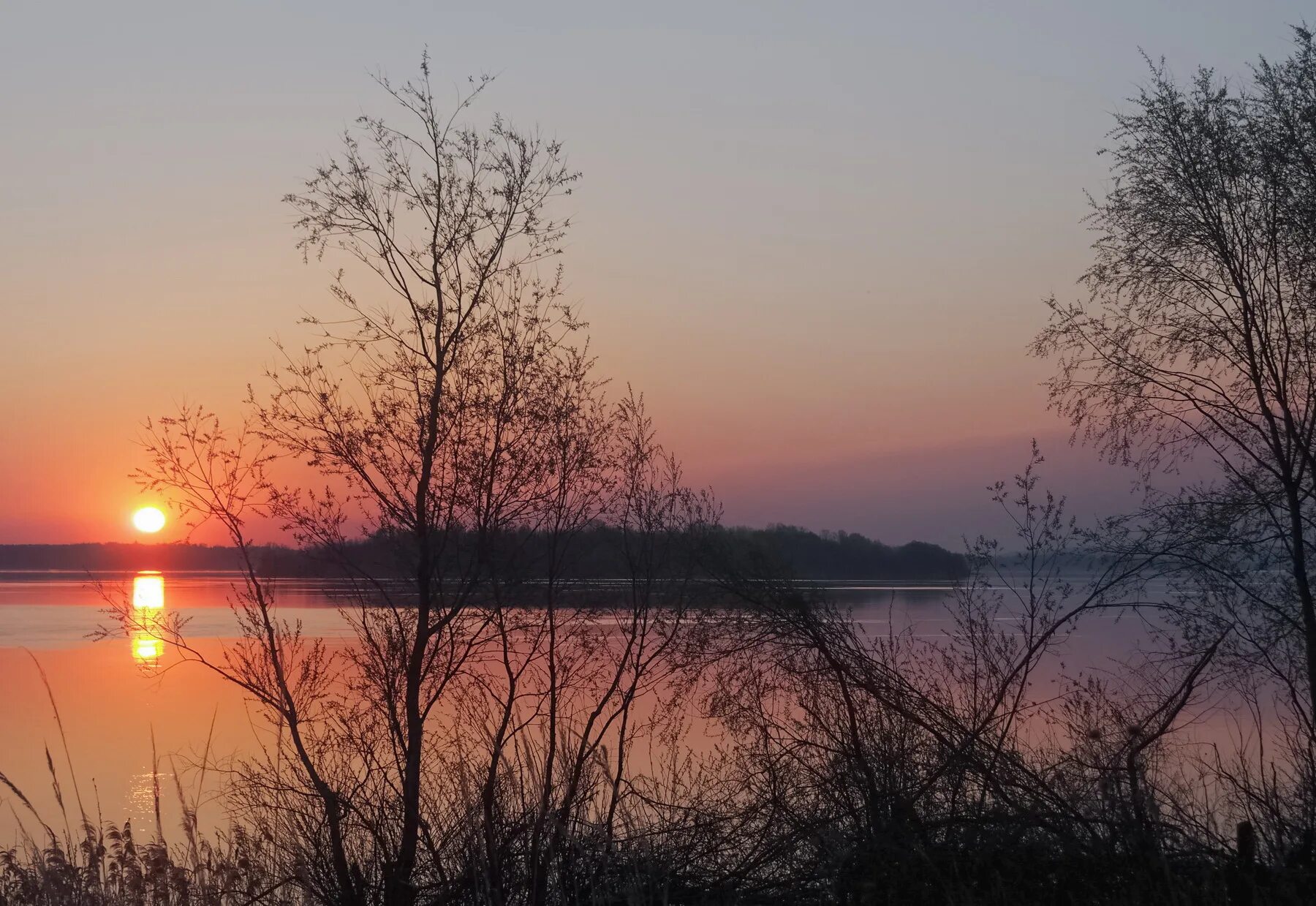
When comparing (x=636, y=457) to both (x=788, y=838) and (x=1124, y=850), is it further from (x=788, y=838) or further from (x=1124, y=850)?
(x=1124, y=850)

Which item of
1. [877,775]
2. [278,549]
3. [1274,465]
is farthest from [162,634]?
[1274,465]

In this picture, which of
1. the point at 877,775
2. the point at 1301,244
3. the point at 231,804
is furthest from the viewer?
the point at 231,804

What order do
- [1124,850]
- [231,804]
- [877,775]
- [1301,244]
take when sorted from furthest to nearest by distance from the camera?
[231,804] < [1301,244] < [877,775] < [1124,850]

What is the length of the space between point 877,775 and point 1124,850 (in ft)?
7.01

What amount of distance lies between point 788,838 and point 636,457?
415 cm

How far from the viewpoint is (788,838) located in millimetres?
7375

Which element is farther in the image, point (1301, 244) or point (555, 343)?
point (1301, 244)

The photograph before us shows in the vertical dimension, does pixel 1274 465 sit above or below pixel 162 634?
above

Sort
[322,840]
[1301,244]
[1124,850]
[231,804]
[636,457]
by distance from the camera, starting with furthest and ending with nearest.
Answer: [231,804] → [1301,244] → [636,457] → [322,840] → [1124,850]

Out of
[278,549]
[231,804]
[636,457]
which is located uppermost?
[636,457]

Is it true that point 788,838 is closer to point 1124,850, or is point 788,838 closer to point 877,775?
point 877,775

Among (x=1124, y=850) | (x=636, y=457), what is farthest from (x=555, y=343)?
(x=1124, y=850)

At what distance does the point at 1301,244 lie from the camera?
11266mm

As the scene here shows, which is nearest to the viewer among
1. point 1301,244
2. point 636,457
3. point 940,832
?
point 940,832
